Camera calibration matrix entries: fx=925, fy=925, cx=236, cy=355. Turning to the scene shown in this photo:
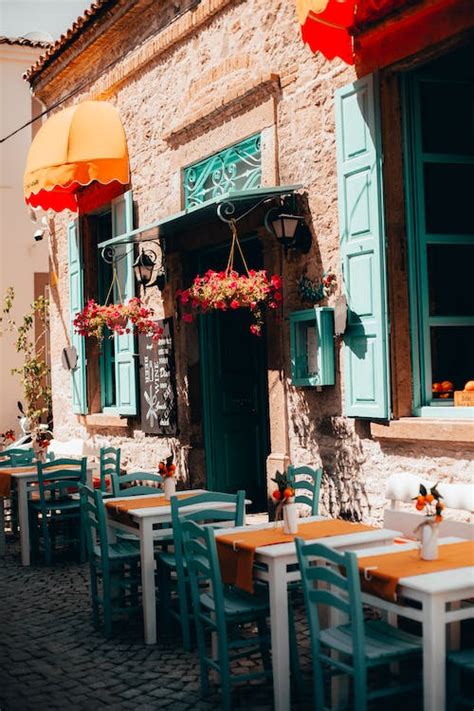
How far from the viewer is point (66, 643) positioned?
19.7 ft

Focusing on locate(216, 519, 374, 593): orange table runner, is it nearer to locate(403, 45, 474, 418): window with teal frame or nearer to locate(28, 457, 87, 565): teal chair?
locate(403, 45, 474, 418): window with teal frame

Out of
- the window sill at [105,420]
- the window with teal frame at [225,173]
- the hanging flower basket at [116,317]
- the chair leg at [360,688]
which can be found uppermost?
the window with teal frame at [225,173]

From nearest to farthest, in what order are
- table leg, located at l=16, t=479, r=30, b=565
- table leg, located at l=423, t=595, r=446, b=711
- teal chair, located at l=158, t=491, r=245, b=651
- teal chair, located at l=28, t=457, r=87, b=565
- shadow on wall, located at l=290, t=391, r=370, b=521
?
table leg, located at l=423, t=595, r=446, b=711 < teal chair, located at l=158, t=491, r=245, b=651 < shadow on wall, located at l=290, t=391, r=370, b=521 < teal chair, located at l=28, t=457, r=87, b=565 < table leg, located at l=16, t=479, r=30, b=565

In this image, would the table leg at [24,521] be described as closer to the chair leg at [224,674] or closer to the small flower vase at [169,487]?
the small flower vase at [169,487]

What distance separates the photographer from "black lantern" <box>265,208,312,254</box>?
7590mm

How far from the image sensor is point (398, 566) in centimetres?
416

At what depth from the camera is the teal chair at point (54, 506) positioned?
828 cm

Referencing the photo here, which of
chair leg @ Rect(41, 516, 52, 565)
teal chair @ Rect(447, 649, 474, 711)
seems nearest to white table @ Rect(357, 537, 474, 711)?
teal chair @ Rect(447, 649, 474, 711)

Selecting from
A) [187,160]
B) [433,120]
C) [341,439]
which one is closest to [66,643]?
[341,439]

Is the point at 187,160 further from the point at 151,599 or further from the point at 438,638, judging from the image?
the point at 438,638

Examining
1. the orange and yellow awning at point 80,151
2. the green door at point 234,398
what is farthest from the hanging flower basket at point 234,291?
the orange and yellow awning at point 80,151

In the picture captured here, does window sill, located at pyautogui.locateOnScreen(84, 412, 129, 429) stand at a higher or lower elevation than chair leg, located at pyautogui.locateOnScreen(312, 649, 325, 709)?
higher

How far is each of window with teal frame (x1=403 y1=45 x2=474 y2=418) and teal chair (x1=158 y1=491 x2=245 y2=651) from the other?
1.68m

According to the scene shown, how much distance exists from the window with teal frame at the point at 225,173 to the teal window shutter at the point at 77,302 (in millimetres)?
2846
